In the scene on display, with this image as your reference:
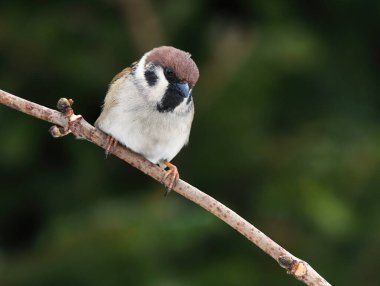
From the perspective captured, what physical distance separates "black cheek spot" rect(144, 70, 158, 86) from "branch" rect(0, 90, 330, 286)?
1.41ft

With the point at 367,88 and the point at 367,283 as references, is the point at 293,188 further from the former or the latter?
the point at 367,88

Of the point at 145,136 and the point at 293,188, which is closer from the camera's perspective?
the point at 145,136

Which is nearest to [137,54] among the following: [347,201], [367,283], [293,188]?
[293,188]

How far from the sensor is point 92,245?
414 cm

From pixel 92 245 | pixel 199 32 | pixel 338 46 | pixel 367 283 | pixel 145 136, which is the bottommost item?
pixel 92 245

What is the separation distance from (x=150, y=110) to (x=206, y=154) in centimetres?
128

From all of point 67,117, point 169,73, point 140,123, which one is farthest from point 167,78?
point 67,117

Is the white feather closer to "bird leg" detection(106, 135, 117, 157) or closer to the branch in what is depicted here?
"bird leg" detection(106, 135, 117, 157)

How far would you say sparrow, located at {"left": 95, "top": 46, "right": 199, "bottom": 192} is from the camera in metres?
3.42

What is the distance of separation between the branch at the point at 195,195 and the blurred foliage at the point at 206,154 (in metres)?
1.41

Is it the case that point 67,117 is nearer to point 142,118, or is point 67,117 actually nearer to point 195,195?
point 195,195

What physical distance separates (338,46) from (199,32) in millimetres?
1028

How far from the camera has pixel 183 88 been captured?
131 inches

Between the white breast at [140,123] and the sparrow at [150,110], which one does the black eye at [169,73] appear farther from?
the white breast at [140,123]
